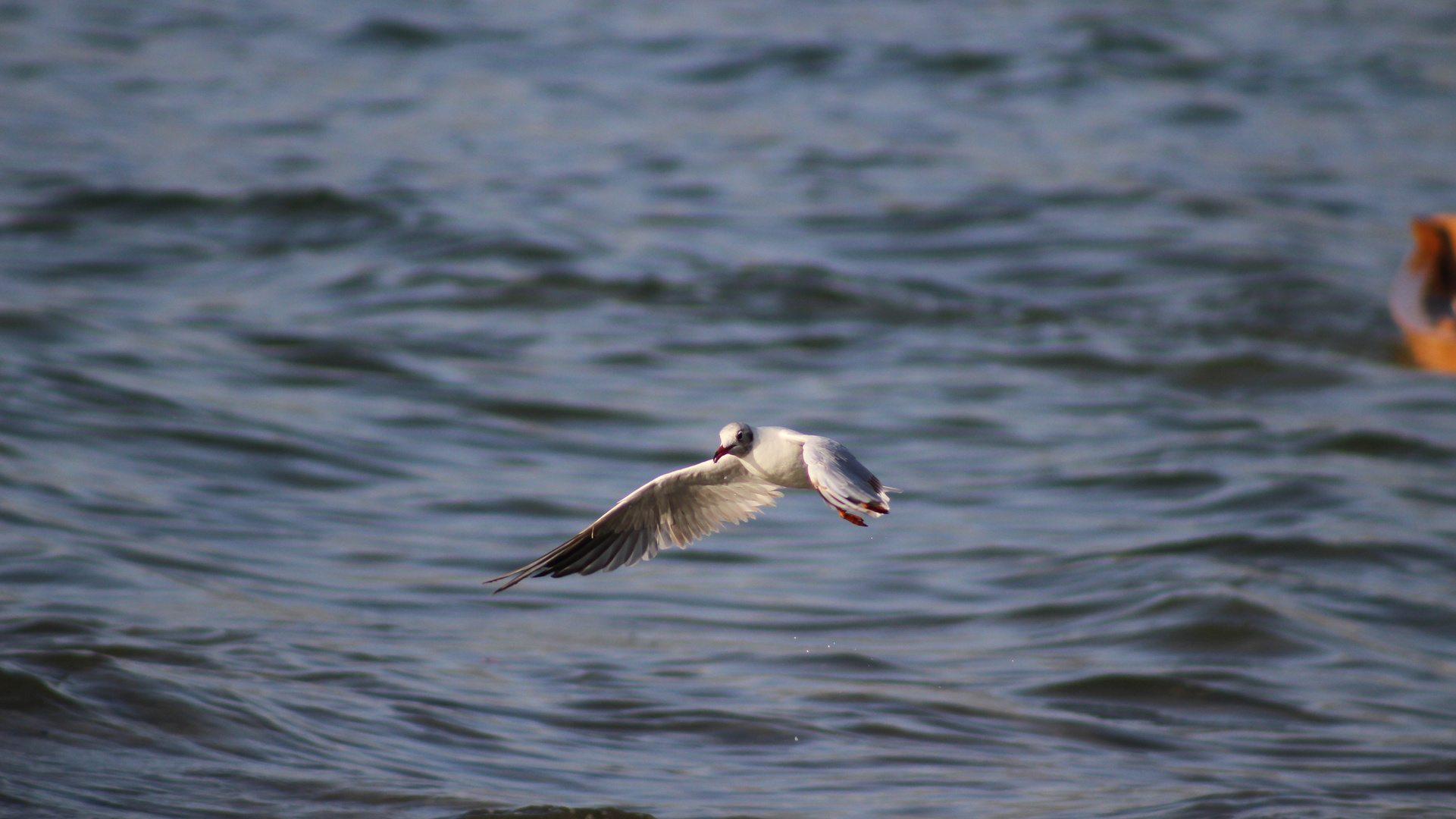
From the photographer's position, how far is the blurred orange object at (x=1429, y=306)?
9.49 metres

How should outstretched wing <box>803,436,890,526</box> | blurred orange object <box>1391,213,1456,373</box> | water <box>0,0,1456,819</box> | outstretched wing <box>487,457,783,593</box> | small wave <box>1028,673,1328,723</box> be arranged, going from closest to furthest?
outstretched wing <box>803,436,890,526</box> < outstretched wing <box>487,457,783,593</box> < water <box>0,0,1456,819</box> < small wave <box>1028,673,1328,723</box> < blurred orange object <box>1391,213,1456,373</box>

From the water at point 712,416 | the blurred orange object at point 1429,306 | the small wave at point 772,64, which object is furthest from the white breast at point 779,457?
the small wave at point 772,64

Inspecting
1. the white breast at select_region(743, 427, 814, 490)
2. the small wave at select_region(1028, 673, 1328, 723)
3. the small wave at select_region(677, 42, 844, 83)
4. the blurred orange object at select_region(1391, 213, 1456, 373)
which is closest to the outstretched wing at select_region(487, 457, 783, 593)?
the white breast at select_region(743, 427, 814, 490)

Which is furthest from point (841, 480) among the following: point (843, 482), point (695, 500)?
point (695, 500)

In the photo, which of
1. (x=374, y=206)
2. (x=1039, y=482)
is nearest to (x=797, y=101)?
(x=374, y=206)

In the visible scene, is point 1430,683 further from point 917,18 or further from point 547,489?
point 917,18

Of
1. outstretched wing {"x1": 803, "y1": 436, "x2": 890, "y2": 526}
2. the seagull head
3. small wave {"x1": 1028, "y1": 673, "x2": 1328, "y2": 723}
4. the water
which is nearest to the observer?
outstretched wing {"x1": 803, "y1": 436, "x2": 890, "y2": 526}

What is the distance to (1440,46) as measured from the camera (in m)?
18.0

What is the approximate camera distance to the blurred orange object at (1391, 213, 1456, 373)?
31.1 ft

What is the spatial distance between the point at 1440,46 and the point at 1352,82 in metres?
2.13

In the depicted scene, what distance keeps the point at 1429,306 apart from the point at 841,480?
7243mm

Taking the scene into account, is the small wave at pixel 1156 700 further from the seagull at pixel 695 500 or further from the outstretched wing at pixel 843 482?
the outstretched wing at pixel 843 482

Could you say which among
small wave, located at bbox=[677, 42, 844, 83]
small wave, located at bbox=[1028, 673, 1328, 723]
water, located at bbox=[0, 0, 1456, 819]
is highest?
small wave, located at bbox=[677, 42, 844, 83]

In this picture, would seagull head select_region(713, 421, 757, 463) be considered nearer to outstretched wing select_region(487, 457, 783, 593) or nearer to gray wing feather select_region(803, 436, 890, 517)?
gray wing feather select_region(803, 436, 890, 517)
